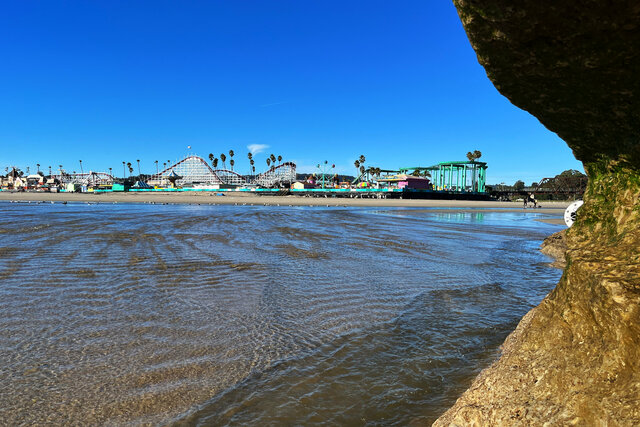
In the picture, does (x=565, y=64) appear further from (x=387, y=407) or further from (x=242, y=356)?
(x=242, y=356)

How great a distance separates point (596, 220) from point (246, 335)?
3.67m

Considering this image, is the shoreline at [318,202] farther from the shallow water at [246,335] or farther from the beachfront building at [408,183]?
the shallow water at [246,335]

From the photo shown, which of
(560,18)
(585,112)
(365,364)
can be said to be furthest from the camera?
(365,364)

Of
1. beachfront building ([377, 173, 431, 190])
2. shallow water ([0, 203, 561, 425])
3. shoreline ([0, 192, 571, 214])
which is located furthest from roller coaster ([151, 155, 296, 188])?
shallow water ([0, 203, 561, 425])

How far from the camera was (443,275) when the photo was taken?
778 centimetres

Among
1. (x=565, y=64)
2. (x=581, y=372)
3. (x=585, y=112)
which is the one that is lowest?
(x=581, y=372)

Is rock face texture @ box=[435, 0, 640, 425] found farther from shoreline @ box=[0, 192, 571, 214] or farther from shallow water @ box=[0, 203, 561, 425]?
shoreline @ box=[0, 192, 571, 214]

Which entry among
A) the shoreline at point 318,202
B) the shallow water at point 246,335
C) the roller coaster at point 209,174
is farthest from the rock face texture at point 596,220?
the roller coaster at point 209,174

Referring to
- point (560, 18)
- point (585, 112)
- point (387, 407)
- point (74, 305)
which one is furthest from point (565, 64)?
point (74, 305)

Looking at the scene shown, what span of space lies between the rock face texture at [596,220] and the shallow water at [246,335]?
89 cm

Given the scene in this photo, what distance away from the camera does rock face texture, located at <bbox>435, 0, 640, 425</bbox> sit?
5.65ft

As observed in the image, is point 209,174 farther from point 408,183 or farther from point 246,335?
point 246,335

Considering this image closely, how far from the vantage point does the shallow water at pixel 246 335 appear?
295cm

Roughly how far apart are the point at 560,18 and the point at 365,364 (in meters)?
3.25
